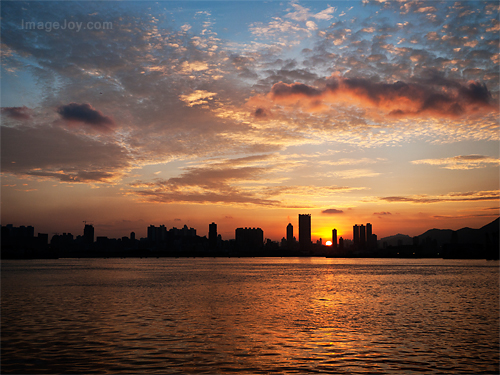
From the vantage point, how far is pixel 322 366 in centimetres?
2333

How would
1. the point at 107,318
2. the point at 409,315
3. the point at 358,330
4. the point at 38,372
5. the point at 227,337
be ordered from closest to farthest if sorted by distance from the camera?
the point at 38,372 → the point at 227,337 → the point at 358,330 → the point at 107,318 → the point at 409,315

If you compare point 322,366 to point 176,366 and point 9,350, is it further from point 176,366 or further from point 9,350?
point 9,350

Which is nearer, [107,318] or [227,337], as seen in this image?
[227,337]

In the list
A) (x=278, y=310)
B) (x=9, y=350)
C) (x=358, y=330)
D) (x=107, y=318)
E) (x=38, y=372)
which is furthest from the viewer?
(x=278, y=310)

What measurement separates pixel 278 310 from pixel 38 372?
29.4 metres

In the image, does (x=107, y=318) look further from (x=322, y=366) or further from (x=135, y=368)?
(x=322, y=366)

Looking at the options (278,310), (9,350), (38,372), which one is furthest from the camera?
(278,310)

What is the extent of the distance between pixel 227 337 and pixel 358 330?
12.1 m

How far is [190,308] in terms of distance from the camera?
48.3 meters

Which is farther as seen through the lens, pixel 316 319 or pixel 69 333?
pixel 316 319

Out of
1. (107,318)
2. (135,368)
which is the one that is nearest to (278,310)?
(107,318)

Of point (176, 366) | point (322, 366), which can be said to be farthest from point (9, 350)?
point (322, 366)

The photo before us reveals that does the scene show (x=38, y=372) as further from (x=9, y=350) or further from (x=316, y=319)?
(x=316, y=319)

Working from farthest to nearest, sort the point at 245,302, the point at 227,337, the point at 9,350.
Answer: the point at 245,302, the point at 227,337, the point at 9,350
